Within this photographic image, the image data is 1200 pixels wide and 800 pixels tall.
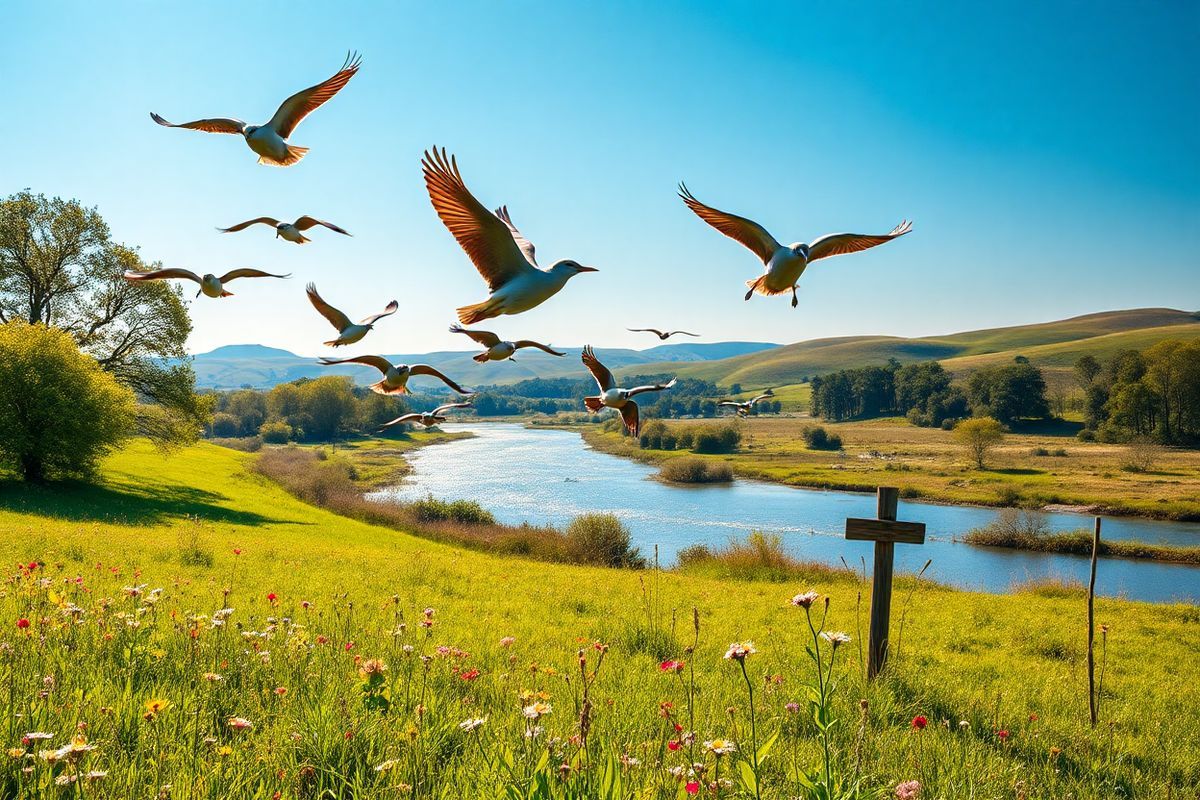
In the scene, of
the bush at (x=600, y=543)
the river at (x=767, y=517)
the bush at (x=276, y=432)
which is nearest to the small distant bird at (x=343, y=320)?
the river at (x=767, y=517)

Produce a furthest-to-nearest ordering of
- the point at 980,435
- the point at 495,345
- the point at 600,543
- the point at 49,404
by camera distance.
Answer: the point at 980,435
the point at 600,543
the point at 49,404
the point at 495,345

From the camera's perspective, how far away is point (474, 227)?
1100 mm

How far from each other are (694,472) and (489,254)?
74979 mm

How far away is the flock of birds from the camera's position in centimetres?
102

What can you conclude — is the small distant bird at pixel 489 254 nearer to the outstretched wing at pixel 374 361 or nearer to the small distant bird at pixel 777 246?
the outstretched wing at pixel 374 361

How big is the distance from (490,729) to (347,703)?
98 centimetres

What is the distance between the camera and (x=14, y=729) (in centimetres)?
333

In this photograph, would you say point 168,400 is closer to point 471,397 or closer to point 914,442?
point 471,397

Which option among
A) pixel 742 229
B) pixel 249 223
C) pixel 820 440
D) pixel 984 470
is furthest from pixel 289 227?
pixel 820 440

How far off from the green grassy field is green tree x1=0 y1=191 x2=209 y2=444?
801 inches

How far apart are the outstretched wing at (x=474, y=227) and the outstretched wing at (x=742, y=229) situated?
1.36 feet

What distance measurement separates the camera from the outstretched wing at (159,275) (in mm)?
1049

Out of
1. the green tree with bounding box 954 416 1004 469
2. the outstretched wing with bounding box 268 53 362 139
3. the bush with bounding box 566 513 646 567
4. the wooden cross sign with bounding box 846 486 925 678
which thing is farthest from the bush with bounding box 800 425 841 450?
the outstretched wing with bounding box 268 53 362 139

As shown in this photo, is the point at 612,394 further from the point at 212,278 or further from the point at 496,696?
the point at 496,696
